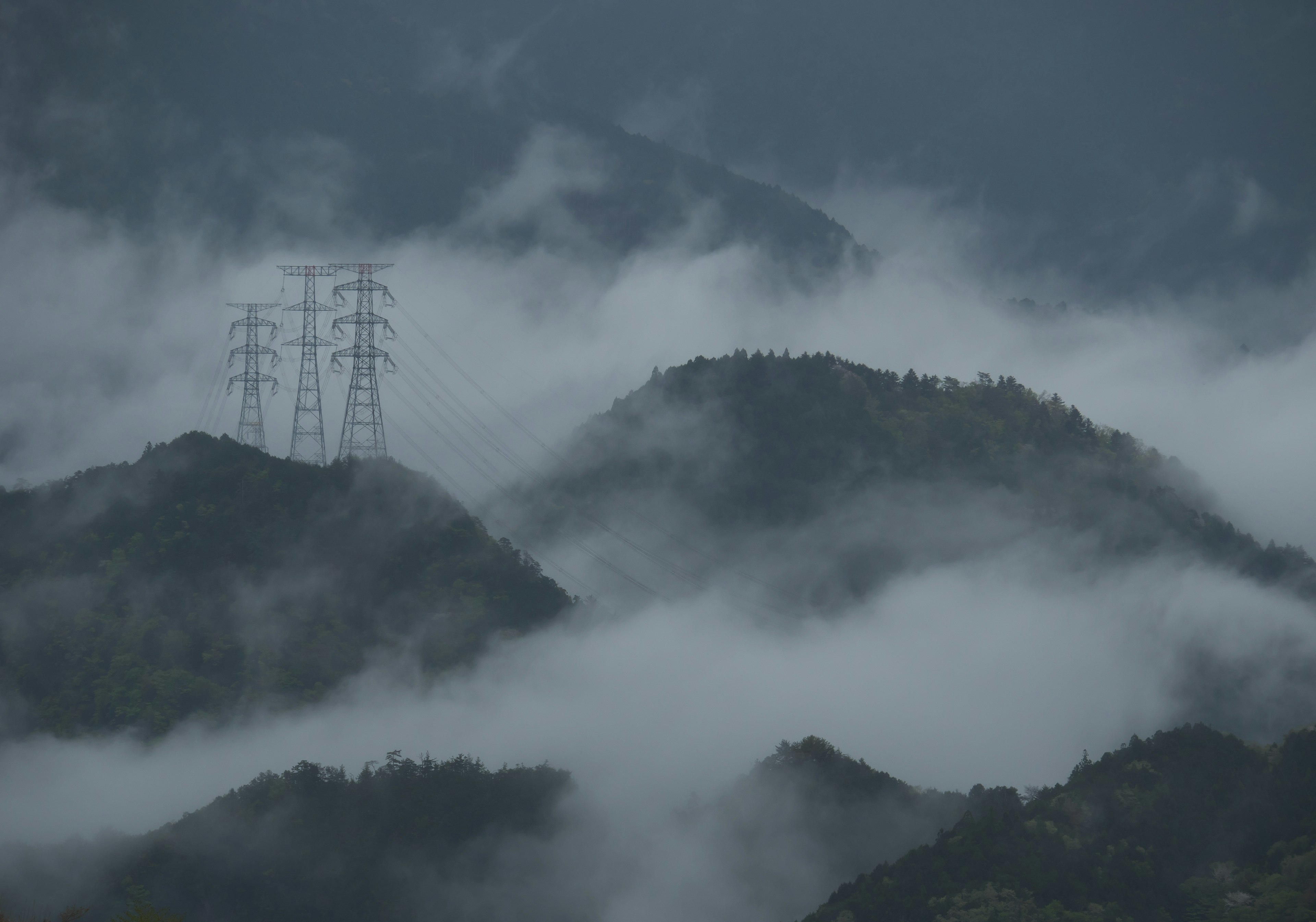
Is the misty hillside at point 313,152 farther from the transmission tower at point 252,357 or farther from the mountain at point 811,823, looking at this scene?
the mountain at point 811,823

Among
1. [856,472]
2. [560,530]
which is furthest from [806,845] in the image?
[560,530]

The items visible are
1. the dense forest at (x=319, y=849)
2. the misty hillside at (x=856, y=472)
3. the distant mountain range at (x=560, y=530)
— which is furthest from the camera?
the misty hillside at (x=856, y=472)

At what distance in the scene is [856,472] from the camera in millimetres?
94812

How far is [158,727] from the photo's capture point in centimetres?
6128

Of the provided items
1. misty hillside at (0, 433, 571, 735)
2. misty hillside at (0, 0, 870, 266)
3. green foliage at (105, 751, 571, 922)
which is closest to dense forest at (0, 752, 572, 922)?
green foliage at (105, 751, 571, 922)

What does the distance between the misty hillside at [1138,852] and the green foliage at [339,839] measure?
576 inches

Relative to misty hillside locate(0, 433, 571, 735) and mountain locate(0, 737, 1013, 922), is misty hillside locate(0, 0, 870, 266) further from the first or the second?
mountain locate(0, 737, 1013, 922)

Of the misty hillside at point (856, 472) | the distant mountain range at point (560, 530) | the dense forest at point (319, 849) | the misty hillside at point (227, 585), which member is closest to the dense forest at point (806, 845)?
the dense forest at point (319, 849)

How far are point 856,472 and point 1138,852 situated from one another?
5082cm

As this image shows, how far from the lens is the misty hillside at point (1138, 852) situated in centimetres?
4275

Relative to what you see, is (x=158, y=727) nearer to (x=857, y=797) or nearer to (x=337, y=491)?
(x=337, y=491)

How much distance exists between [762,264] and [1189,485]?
81.0 metres

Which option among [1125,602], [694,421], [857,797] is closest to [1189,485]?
[1125,602]

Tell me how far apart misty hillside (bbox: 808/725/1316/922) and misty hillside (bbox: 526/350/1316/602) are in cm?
4362
